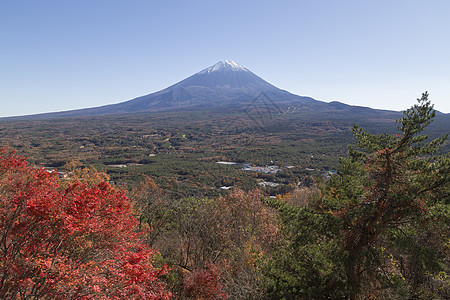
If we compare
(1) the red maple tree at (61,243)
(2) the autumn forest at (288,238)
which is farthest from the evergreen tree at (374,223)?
(1) the red maple tree at (61,243)

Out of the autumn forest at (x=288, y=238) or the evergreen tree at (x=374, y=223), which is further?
the evergreen tree at (x=374, y=223)

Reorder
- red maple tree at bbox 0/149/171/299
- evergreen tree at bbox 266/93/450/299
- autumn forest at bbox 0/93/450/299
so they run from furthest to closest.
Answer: evergreen tree at bbox 266/93/450/299 < autumn forest at bbox 0/93/450/299 < red maple tree at bbox 0/149/171/299

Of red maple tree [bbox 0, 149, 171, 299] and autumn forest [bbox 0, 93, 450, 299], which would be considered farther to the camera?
autumn forest [bbox 0, 93, 450, 299]

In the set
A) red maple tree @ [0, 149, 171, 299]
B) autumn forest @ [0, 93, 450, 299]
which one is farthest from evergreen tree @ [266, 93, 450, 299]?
red maple tree @ [0, 149, 171, 299]

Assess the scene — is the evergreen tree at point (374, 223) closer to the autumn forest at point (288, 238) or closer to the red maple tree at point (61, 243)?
the autumn forest at point (288, 238)

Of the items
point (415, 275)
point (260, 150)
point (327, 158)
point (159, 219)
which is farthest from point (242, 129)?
point (415, 275)

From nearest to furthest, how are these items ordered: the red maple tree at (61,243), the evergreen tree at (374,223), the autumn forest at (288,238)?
the red maple tree at (61,243) → the autumn forest at (288,238) → the evergreen tree at (374,223)

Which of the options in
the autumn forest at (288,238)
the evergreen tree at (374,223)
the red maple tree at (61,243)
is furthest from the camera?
the evergreen tree at (374,223)

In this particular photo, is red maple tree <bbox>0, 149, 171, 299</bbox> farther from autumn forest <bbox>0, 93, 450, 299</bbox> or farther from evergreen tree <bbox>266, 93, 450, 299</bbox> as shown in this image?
evergreen tree <bbox>266, 93, 450, 299</bbox>

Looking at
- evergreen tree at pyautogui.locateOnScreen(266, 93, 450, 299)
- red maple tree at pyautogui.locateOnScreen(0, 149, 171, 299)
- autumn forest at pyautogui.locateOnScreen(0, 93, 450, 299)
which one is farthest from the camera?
evergreen tree at pyautogui.locateOnScreen(266, 93, 450, 299)

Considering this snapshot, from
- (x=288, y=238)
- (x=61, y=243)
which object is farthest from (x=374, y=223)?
(x=61, y=243)

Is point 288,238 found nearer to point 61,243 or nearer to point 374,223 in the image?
point 374,223

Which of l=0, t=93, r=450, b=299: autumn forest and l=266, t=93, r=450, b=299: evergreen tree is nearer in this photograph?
l=0, t=93, r=450, b=299: autumn forest
